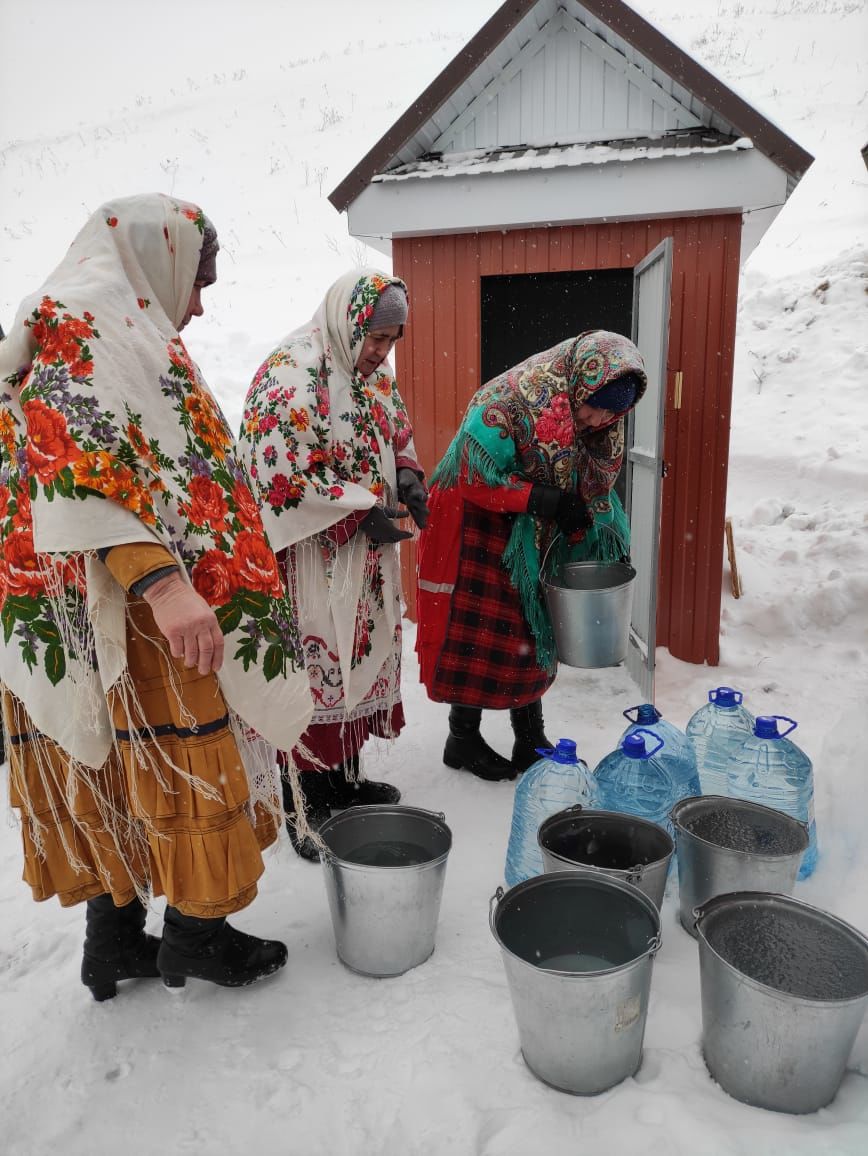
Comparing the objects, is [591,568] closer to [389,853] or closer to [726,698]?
[726,698]

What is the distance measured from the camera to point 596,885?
188 cm

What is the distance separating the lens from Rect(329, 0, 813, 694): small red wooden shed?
387 centimetres

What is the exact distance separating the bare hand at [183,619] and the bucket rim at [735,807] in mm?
1373

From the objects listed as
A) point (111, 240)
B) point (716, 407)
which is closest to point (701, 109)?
point (716, 407)

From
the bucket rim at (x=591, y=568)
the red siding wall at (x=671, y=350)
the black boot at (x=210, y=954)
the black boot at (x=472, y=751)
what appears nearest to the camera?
the black boot at (x=210, y=954)

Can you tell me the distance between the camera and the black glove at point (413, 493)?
2746mm

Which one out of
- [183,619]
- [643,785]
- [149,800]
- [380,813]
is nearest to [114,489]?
[183,619]

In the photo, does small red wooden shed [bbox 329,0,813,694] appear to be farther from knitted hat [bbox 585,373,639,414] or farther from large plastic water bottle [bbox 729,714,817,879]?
large plastic water bottle [bbox 729,714,817,879]

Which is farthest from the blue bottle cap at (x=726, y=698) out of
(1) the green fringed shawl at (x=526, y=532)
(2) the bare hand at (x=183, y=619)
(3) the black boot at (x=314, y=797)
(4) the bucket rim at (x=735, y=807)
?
(2) the bare hand at (x=183, y=619)

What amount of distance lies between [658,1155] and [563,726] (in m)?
2.24

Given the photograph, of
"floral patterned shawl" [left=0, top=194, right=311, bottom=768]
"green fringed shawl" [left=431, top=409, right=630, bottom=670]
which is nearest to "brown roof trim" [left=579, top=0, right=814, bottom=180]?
"green fringed shawl" [left=431, top=409, right=630, bottom=670]

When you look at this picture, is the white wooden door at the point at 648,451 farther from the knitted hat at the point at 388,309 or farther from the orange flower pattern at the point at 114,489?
the orange flower pattern at the point at 114,489

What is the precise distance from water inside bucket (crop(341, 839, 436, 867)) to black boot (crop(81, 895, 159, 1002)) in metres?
0.56

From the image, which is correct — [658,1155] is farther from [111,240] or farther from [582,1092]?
[111,240]
